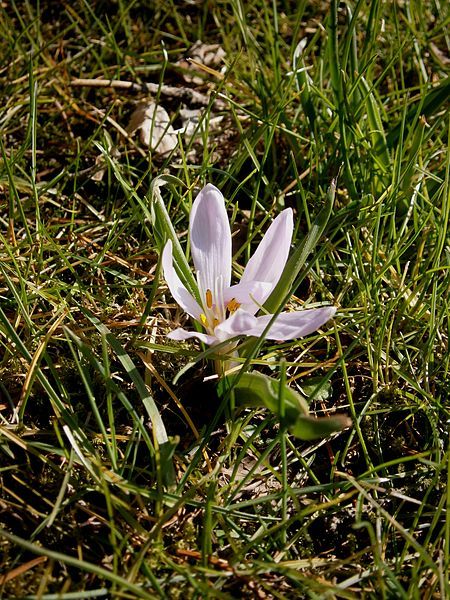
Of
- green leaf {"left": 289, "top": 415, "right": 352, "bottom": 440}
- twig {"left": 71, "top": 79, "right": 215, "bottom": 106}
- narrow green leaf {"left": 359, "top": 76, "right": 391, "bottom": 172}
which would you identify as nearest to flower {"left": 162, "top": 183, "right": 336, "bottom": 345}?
green leaf {"left": 289, "top": 415, "right": 352, "bottom": 440}

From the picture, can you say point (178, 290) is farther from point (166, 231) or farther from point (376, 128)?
point (376, 128)

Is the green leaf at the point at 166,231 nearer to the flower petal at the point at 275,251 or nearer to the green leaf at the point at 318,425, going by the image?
the flower petal at the point at 275,251

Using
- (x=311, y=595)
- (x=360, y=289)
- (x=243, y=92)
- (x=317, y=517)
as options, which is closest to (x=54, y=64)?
(x=243, y=92)

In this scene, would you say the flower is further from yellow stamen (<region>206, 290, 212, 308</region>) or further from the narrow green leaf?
the narrow green leaf

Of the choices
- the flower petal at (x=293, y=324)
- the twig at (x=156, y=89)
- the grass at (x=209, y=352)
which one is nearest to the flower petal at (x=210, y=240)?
the grass at (x=209, y=352)

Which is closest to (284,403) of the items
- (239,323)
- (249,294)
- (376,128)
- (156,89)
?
(239,323)
